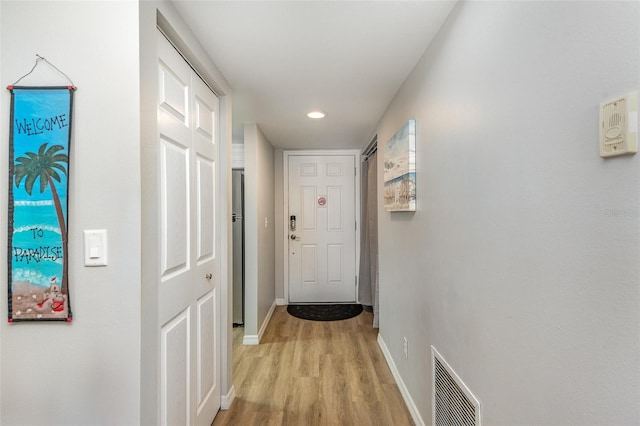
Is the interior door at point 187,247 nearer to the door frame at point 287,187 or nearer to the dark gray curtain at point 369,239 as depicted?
the dark gray curtain at point 369,239

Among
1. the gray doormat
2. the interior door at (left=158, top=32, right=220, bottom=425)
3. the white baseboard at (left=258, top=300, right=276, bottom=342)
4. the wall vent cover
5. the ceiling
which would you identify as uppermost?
the ceiling

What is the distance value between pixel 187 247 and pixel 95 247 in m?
0.52

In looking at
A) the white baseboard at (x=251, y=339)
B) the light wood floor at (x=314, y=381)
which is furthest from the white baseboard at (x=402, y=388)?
the white baseboard at (x=251, y=339)


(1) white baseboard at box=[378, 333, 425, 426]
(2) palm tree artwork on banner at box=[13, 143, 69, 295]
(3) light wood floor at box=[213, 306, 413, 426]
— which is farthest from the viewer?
(3) light wood floor at box=[213, 306, 413, 426]

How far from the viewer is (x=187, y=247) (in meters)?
1.60

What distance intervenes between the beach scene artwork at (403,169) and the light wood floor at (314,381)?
4.45 ft

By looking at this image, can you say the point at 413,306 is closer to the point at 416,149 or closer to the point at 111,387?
the point at 416,149

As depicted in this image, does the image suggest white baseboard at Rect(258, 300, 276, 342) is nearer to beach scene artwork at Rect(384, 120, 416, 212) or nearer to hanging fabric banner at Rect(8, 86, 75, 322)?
beach scene artwork at Rect(384, 120, 416, 212)

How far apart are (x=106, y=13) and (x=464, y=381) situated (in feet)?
6.38

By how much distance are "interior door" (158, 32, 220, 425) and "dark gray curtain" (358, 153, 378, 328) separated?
6.97ft

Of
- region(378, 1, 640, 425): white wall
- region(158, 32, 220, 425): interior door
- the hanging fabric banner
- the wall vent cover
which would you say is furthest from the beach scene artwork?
the hanging fabric banner

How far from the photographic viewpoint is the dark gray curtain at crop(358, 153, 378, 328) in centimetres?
374

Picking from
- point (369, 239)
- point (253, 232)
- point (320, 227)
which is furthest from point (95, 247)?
point (320, 227)

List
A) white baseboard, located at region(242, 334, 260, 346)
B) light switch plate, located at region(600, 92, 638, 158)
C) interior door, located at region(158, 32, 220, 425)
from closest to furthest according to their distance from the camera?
light switch plate, located at region(600, 92, 638, 158)
interior door, located at region(158, 32, 220, 425)
white baseboard, located at region(242, 334, 260, 346)
